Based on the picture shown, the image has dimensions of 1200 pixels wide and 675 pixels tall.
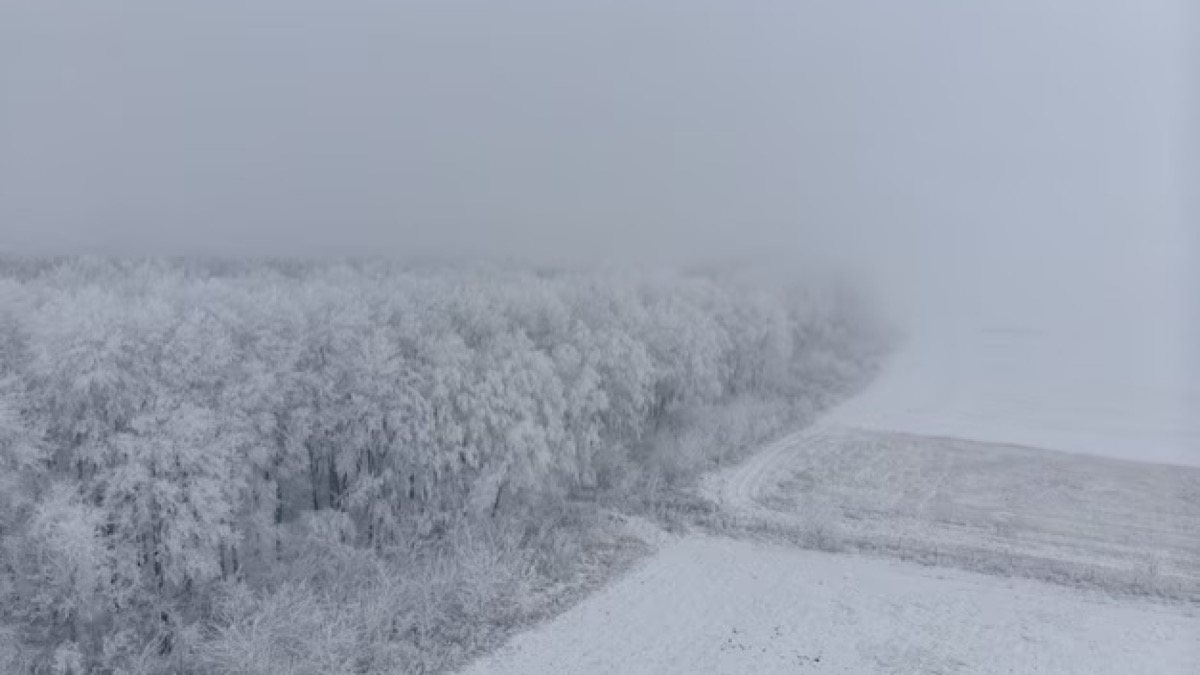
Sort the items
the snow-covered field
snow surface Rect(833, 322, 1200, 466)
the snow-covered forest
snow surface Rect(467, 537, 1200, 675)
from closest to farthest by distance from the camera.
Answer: the snow-covered forest, snow surface Rect(467, 537, 1200, 675), the snow-covered field, snow surface Rect(833, 322, 1200, 466)

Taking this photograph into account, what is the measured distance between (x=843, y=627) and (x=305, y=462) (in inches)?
585

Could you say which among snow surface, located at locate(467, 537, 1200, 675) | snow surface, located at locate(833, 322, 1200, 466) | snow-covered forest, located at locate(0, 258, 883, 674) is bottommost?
snow surface, located at locate(833, 322, 1200, 466)

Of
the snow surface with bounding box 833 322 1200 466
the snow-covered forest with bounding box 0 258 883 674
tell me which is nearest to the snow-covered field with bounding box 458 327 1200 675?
the snow surface with bounding box 833 322 1200 466

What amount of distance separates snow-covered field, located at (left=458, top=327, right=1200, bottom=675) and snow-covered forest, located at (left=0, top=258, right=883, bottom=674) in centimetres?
260

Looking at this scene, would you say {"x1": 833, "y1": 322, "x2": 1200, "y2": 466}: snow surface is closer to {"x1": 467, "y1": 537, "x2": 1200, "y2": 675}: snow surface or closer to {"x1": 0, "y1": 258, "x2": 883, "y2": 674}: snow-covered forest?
{"x1": 0, "y1": 258, "x2": 883, "y2": 674}: snow-covered forest

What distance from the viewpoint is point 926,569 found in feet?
77.6

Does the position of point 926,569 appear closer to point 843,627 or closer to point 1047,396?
point 843,627

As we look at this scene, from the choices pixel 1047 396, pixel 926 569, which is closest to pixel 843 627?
pixel 926 569

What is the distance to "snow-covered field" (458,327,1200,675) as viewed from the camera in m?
19.2

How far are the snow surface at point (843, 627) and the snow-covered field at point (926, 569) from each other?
51 mm

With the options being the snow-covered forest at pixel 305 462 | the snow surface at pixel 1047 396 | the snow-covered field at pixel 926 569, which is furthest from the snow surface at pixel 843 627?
the snow surface at pixel 1047 396

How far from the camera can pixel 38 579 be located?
59.4 ft

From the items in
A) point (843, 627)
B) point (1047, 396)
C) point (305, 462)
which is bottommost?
point (1047, 396)

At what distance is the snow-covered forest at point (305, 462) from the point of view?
60.7 ft
